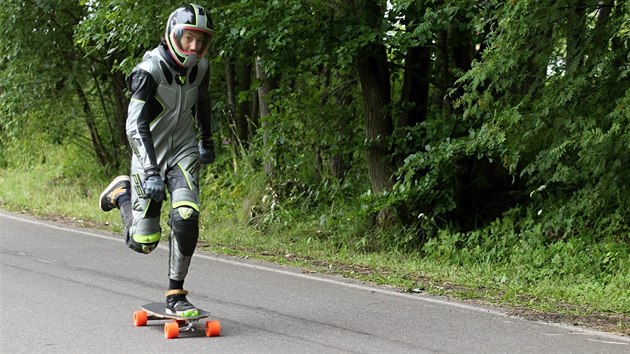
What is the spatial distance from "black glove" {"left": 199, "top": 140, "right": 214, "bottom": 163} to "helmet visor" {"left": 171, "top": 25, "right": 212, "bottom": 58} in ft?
2.96

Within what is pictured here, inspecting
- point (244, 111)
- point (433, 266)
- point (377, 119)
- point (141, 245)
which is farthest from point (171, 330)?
point (244, 111)

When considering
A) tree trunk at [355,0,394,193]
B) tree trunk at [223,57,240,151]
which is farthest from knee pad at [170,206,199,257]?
tree trunk at [223,57,240,151]

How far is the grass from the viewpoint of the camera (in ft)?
26.4

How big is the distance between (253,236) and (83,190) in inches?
277

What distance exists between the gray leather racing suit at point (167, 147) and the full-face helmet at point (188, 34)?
121mm

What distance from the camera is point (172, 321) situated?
22.1 ft

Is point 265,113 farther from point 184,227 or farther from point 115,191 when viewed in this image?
point 184,227

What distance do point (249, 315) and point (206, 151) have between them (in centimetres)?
131

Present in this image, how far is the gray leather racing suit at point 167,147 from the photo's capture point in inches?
260

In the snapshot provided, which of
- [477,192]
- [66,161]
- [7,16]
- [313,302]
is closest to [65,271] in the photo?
[313,302]

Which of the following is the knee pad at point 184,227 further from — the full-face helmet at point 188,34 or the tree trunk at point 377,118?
the tree trunk at point 377,118

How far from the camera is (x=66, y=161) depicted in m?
21.2

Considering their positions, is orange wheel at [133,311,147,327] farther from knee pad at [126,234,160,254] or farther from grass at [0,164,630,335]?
grass at [0,164,630,335]

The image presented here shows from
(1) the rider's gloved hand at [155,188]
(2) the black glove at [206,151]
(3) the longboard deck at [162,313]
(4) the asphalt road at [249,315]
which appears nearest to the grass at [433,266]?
(4) the asphalt road at [249,315]
